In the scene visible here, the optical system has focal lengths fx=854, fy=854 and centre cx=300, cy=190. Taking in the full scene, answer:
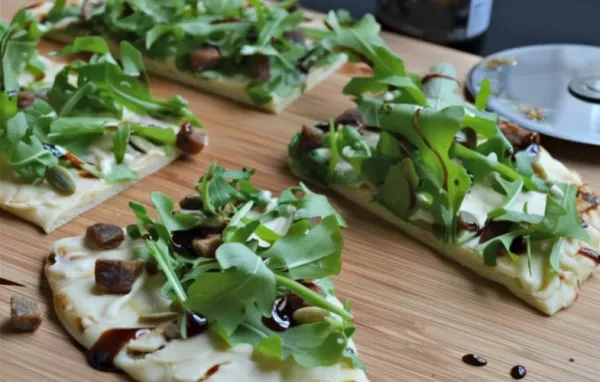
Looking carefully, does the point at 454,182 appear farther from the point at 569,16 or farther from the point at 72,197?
the point at 569,16

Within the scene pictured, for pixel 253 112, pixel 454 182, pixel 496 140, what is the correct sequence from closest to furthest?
pixel 454 182 → pixel 496 140 → pixel 253 112

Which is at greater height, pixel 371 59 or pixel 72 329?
pixel 371 59

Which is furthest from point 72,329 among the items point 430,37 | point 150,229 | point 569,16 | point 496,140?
point 569,16

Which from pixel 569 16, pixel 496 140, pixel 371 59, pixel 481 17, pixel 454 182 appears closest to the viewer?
pixel 454 182

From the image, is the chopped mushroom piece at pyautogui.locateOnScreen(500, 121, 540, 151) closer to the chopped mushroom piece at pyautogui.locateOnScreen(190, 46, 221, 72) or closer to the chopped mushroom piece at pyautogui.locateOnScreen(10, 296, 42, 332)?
the chopped mushroom piece at pyautogui.locateOnScreen(190, 46, 221, 72)

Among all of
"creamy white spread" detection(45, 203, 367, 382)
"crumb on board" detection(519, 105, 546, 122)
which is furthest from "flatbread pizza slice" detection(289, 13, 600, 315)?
"creamy white spread" detection(45, 203, 367, 382)

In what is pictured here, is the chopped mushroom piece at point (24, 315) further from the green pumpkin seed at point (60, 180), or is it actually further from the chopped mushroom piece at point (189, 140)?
→ the chopped mushroom piece at point (189, 140)
